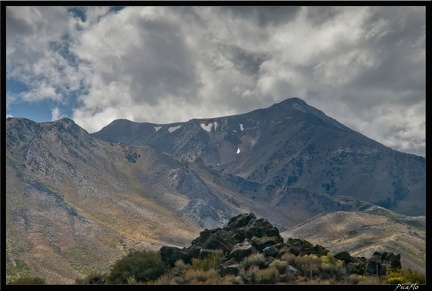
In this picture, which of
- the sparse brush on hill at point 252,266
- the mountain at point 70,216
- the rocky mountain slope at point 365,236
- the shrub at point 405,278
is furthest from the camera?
the rocky mountain slope at point 365,236

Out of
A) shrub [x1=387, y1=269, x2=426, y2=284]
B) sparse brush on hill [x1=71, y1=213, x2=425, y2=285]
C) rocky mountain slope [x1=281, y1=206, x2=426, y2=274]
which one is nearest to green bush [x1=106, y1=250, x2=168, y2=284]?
sparse brush on hill [x1=71, y1=213, x2=425, y2=285]

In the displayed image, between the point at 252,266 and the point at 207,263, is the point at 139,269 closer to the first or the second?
the point at 207,263

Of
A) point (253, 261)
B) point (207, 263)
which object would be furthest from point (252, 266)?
point (207, 263)

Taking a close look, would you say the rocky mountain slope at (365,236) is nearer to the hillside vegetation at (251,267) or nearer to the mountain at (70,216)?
the mountain at (70,216)

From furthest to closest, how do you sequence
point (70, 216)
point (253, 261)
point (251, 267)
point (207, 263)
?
point (70, 216) < point (207, 263) < point (253, 261) < point (251, 267)

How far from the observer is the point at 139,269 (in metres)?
24.9

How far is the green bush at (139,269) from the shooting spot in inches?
970

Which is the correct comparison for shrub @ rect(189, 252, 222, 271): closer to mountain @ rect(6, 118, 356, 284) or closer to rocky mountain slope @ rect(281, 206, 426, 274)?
mountain @ rect(6, 118, 356, 284)

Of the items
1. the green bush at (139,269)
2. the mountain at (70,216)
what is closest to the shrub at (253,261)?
the green bush at (139,269)

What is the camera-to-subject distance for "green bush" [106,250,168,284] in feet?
80.8

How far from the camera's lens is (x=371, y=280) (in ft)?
64.4

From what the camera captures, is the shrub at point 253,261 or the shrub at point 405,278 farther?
the shrub at point 253,261

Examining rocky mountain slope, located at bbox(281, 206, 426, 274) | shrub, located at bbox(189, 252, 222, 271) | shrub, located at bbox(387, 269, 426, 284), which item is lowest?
shrub, located at bbox(387, 269, 426, 284)

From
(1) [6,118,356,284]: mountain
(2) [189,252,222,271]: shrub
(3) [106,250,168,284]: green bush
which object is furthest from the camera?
(1) [6,118,356,284]: mountain
